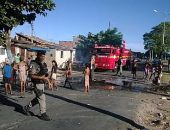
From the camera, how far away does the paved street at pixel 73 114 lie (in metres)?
10.7

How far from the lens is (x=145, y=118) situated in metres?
12.8

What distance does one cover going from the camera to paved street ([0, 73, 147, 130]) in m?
10.7

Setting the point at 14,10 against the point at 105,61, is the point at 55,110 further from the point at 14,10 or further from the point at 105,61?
the point at 105,61

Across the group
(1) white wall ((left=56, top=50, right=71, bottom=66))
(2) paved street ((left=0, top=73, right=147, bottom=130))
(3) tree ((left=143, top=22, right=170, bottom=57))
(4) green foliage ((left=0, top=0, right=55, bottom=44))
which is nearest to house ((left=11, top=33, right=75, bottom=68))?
(1) white wall ((left=56, top=50, right=71, bottom=66))

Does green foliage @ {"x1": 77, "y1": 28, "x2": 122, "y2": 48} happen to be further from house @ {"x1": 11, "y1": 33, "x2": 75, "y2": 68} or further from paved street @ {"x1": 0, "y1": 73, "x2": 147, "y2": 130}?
paved street @ {"x1": 0, "y1": 73, "x2": 147, "y2": 130}

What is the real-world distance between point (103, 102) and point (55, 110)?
330cm

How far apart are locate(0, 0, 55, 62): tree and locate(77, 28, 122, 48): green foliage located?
66627 millimetres

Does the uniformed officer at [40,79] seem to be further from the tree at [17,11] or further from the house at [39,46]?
the house at [39,46]

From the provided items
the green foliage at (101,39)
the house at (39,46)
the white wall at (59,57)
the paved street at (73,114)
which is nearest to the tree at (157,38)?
the green foliage at (101,39)

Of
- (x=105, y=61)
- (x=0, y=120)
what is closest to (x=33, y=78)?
(x=0, y=120)

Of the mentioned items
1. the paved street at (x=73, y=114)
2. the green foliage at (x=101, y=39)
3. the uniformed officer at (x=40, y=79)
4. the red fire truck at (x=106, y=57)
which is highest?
the green foliage at (x=101, y=39)

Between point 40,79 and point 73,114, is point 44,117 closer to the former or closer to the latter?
point 40,79

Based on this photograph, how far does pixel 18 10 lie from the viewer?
12.2 m

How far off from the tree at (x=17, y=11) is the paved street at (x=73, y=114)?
2590 mm
